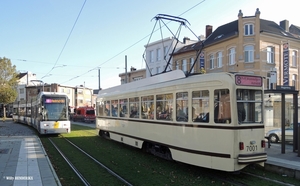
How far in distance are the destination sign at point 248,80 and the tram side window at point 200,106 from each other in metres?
0.89

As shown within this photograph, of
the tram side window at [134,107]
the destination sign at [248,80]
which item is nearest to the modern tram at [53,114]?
the tram side window at [134,107]

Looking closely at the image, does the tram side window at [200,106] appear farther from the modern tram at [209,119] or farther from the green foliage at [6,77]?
the green foliage at [6,77]

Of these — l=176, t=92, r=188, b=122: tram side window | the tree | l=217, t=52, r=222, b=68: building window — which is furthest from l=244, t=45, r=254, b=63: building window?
the tree

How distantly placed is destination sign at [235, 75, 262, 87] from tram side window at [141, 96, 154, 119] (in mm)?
3804

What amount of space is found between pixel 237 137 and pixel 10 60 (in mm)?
41017

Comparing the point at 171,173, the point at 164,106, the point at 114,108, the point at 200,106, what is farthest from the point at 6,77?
the point at 200,106

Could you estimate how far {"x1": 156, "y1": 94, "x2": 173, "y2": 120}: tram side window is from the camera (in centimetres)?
916

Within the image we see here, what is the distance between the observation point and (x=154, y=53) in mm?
46438

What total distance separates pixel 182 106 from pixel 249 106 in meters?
2.00

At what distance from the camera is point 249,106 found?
7539 millimetres

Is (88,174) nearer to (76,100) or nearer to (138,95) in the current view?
(138,95)

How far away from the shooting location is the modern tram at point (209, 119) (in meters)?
→ 7.12

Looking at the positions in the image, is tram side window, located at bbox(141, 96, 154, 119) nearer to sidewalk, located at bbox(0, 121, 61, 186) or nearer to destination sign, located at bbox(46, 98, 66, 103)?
sidewalk, located at bbox(0, 121, 61, 186)

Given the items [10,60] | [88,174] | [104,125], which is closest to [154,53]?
[10,60]
